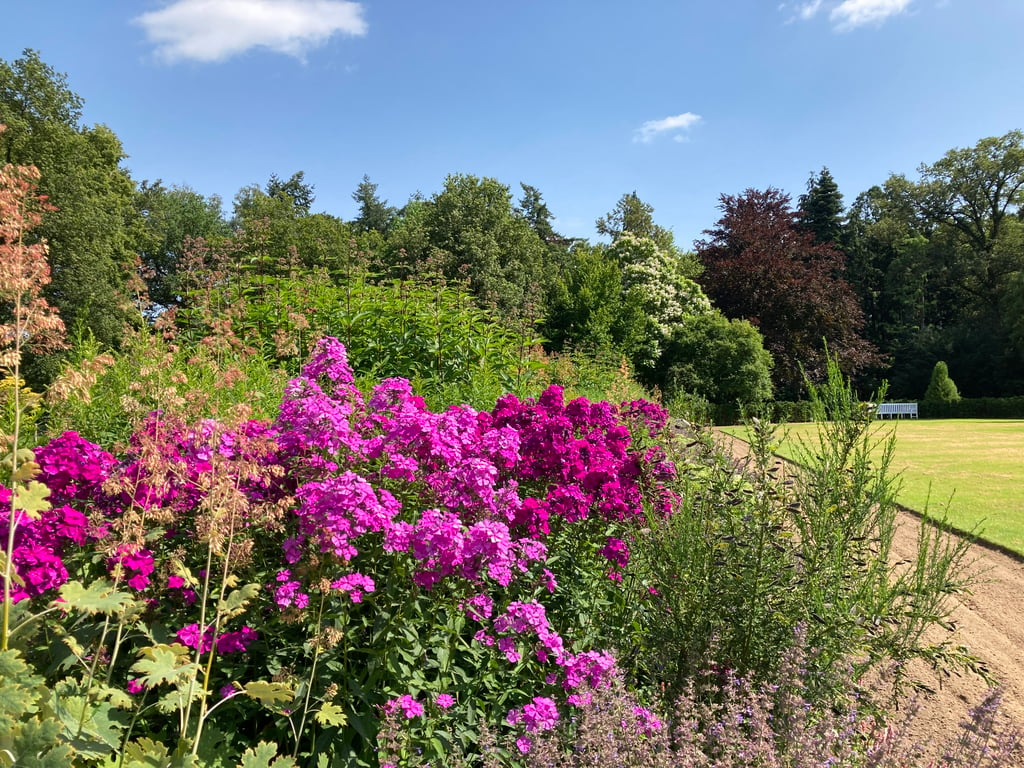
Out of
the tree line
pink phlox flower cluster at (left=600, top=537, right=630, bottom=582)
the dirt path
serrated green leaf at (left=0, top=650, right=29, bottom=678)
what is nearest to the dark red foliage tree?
the tree line

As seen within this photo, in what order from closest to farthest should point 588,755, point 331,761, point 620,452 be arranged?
point 588,755 → point 331,761 → point 620,452

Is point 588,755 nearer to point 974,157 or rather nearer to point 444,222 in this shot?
point 444,222

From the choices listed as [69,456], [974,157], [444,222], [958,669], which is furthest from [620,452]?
[974,157]

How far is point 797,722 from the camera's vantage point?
2.07m

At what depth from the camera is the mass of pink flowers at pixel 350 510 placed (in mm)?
1987

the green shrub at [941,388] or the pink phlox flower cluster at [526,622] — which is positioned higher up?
the green shrub at [941,388]

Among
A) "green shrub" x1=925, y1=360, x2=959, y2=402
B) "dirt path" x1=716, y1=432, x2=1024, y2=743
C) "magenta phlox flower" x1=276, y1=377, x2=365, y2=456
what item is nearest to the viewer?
"magenta phlox flower" x1=276, y1=377, x2=365, y2=456

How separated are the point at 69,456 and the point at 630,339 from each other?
52.1 feet

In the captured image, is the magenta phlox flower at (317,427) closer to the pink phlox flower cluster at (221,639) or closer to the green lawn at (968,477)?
the pink phlox flower cluster at (221,639)

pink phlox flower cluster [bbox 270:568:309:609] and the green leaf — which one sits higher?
pink phlox flower cluster [bbox 270:568:309:609]

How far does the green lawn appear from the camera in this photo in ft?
23.6

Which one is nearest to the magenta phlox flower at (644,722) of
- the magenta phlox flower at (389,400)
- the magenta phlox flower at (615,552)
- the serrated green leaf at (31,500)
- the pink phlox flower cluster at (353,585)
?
the magenta phlox flower at (615,552)

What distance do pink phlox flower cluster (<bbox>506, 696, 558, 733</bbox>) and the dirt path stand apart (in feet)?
5.08

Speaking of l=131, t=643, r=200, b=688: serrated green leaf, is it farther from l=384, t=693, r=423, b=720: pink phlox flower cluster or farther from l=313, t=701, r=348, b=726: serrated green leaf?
l=384, t=693, r=423, b=720: pink phlox flower cluster
